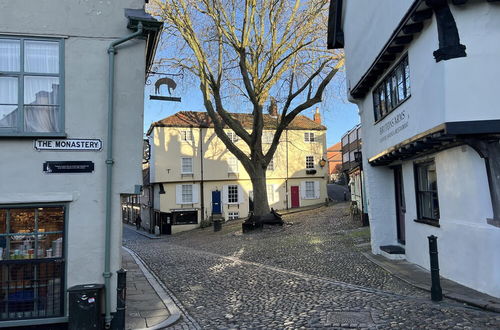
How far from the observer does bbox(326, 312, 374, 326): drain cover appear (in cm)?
606

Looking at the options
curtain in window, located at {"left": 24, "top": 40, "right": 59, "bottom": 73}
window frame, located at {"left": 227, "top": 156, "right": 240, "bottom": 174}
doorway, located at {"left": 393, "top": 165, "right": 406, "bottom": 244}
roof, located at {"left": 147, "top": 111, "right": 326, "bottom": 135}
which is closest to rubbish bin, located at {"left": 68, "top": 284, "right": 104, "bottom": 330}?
curtain in window, located at {"left": 24, "top": 40, "right": 59, "bottom": 73}

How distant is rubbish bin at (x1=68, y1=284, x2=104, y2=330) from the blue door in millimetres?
30803

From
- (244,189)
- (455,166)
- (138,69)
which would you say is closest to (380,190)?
(455,166)

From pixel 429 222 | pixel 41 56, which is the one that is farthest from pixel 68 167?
pixel 429 222

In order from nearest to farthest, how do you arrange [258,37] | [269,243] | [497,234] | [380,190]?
1. [497,234]
2. [380,190]
3. [269,243]
4. [258,37]

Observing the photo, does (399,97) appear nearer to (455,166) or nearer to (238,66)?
(455,166)

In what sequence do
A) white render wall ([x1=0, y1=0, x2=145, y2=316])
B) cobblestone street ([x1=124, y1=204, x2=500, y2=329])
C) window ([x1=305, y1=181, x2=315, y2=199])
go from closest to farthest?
1. white render wall ([x1=0, y1=0, x2=145, y2=316])
2. cobblestone street ([x1=124, y1=204, x2=500, y2=329])
3. window ([x1=305, y1=181, x2=315, y2=199])

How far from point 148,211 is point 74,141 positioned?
1458 inches

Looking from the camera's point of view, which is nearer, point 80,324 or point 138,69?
point 80,324

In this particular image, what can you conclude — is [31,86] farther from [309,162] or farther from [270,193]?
[309,162]

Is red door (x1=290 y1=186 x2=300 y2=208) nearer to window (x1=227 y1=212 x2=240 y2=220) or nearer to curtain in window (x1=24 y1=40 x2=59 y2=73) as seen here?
window (x1=227 y1=212 x2=240 y2=220)

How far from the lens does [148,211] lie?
41.9m

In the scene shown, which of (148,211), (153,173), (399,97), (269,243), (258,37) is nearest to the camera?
(399,97)

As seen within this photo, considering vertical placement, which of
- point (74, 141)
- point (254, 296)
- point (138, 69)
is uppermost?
point (138, 69)
